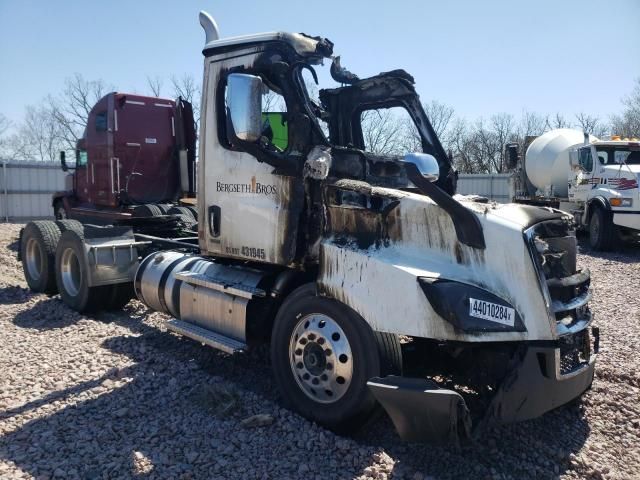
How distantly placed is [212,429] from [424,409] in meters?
1.58

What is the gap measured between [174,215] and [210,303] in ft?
13.7

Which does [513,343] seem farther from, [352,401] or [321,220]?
[321,220]

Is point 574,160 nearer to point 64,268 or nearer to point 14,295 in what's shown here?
point 64,268

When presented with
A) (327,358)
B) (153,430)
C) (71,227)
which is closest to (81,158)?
(71,227)

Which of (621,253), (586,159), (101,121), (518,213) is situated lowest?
(621,253)

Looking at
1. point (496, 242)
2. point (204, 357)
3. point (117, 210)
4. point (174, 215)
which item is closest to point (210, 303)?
point (204, 357)

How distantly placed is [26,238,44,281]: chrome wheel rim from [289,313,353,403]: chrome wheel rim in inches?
224

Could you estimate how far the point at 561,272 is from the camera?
390cm

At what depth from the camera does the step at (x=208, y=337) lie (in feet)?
15.4

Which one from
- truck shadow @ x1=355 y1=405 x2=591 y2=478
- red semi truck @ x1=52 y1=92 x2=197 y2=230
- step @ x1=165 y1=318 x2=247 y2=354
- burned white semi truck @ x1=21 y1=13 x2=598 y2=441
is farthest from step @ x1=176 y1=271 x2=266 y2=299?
red semi truck @ x1=52 y1=92 x2=197 y2=230

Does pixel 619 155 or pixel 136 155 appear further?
pixel 619 155

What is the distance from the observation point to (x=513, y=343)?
350 cm

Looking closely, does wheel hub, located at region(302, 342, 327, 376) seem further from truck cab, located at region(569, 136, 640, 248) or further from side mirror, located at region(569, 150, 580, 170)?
side mirror, located at region(569, 150, 580, 170)

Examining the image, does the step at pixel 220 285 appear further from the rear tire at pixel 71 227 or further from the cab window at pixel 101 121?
the cab window at pixel 101 121
